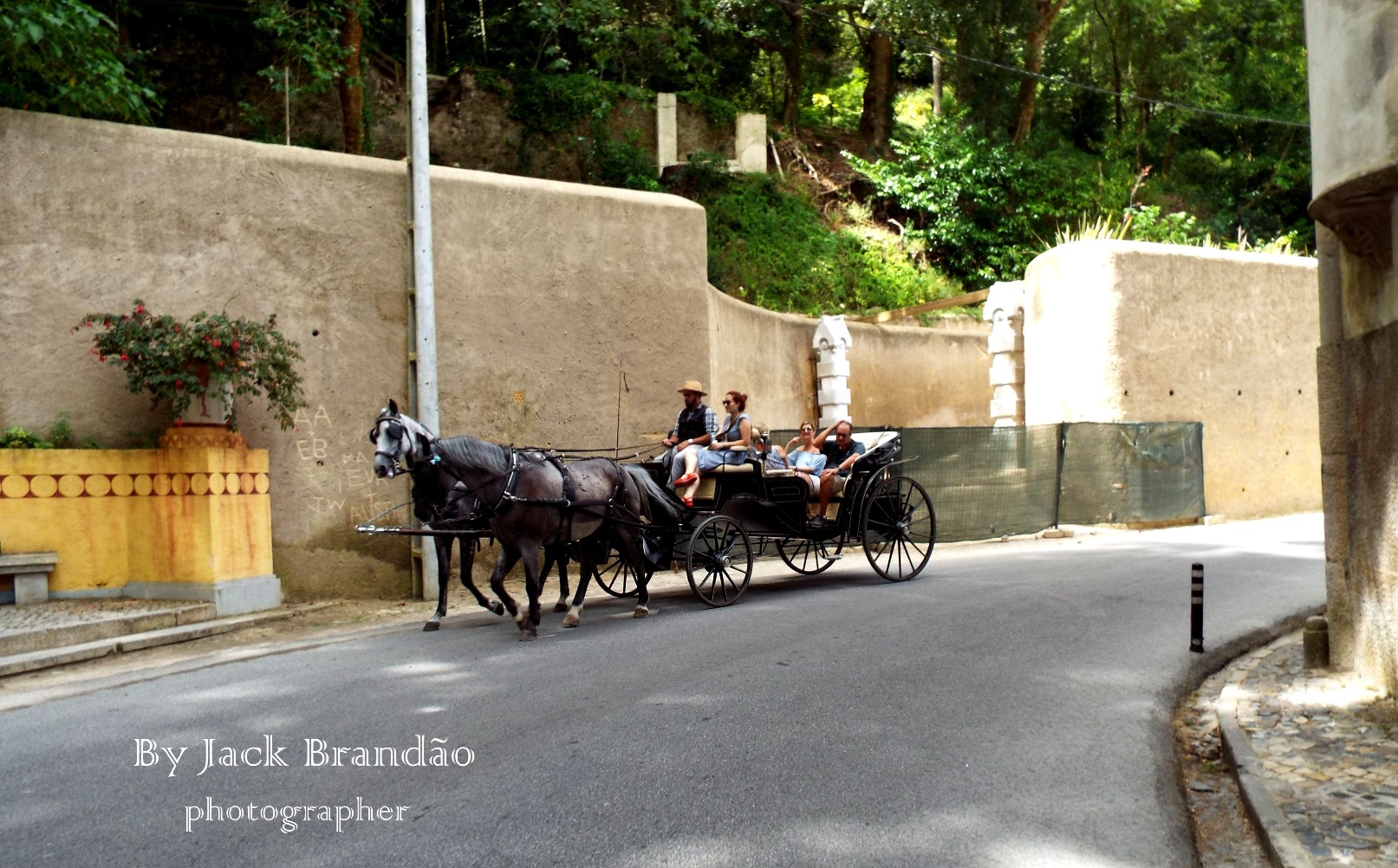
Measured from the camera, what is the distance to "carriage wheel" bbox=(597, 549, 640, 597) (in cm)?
1095

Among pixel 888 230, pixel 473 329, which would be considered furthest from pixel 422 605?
pixel 888 230

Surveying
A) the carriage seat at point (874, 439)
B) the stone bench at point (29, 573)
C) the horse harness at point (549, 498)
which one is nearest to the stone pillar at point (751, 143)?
the carriage seat at point (874, 439)

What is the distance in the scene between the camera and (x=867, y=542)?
39.5 feet

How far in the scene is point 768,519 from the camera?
11305mm

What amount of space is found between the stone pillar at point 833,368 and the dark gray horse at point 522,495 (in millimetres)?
10644

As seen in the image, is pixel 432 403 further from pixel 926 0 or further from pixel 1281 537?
pixel 926 0

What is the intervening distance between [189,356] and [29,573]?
88.5 inches

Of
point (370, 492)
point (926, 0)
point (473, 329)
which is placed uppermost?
point (926, 0)

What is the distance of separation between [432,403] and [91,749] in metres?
6.41

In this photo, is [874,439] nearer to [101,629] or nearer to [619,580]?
[619,580]

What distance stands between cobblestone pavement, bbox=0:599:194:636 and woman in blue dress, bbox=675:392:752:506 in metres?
4.67

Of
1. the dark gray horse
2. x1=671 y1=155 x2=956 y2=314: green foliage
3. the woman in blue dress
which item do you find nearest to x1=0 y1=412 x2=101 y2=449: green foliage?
the dark gray horse

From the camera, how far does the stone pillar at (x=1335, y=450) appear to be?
7.32 m

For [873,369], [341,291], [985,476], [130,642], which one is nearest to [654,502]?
[341,291]
